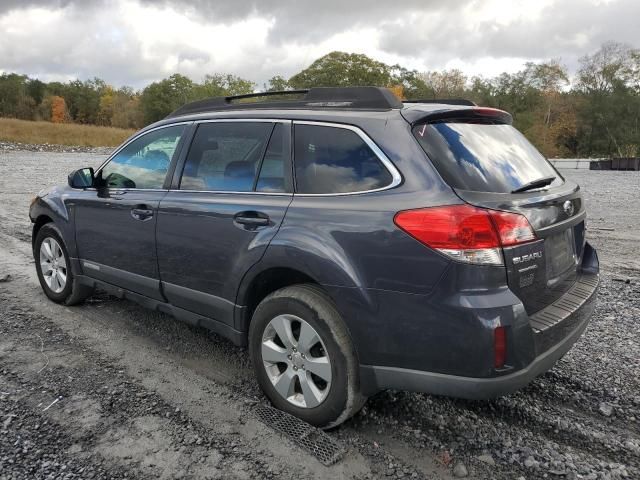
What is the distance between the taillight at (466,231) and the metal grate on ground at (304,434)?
1.22 meters

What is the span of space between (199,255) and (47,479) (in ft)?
4.83

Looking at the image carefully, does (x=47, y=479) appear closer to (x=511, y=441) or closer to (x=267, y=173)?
(x=267, y=173)

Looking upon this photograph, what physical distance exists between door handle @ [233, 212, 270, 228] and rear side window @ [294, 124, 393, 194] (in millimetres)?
265

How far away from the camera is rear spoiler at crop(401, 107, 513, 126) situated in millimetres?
2715

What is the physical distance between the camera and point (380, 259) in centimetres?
251

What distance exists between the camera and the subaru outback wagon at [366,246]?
2396 mm

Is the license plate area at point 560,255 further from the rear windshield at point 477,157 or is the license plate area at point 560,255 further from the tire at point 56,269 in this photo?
the tire at point 56,269

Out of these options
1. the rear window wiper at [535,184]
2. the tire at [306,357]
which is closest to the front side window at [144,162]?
the tire at [306,357]

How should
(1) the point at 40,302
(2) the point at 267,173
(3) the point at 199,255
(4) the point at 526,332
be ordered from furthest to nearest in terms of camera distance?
1. (1) the point at 40,302
2. (3) the point at 199,255
3. (2) the point at 267,173
4. (4) the point at 526,332

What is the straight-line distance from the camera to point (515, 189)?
8.71 feet

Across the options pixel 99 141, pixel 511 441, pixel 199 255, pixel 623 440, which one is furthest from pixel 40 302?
pixel 99 141

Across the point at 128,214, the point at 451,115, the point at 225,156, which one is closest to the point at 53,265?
the point at 128,214

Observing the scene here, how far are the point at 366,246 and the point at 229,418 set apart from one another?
4.42ft

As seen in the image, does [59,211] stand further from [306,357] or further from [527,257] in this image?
[527,257]
